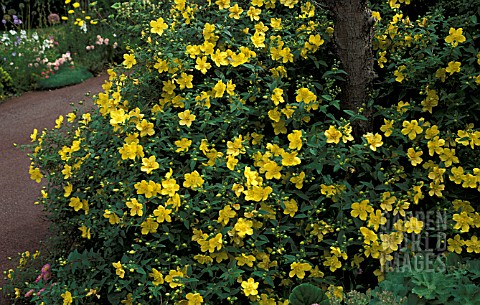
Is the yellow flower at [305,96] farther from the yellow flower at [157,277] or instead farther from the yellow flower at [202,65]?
the yellow flower at [157,277]

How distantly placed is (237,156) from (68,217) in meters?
0.88

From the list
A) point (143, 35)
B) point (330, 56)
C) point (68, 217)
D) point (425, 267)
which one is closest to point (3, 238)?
point (68, 217)

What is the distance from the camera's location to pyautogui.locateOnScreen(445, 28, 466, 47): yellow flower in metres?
2.72

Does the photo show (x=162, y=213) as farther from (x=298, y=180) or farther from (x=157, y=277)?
(x=298, y=180)

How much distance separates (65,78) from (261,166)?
16.5 ft

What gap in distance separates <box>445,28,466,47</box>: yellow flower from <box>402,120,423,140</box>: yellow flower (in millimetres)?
369

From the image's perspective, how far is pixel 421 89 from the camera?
9.31 feet

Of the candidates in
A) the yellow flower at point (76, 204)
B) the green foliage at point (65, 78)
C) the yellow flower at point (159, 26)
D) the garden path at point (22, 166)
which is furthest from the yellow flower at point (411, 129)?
the green foliage at point (65, 78)

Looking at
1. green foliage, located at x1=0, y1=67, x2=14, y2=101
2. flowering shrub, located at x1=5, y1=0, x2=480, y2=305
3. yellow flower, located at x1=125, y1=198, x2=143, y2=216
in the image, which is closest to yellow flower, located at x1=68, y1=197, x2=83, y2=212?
flowering shrub, located at x1=5, y1=0, x2=480, y2=305

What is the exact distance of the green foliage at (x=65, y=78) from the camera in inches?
278

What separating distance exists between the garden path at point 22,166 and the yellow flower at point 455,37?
85.6 inches

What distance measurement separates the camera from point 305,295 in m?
2.45

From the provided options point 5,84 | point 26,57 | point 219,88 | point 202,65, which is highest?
point 26,57

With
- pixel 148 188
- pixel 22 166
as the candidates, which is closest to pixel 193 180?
pixel 148 188
